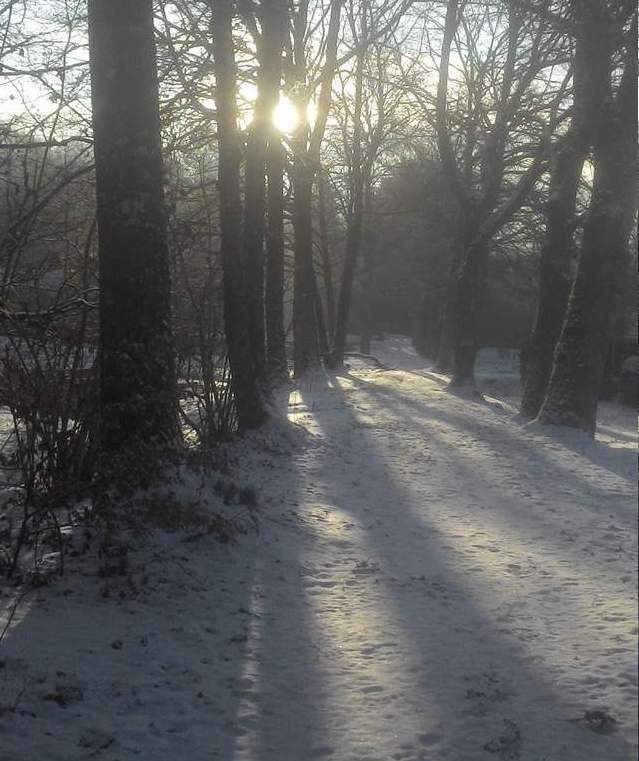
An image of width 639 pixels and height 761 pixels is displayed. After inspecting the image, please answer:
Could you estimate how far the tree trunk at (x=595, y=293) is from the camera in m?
9.05

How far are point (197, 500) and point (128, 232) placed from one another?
200 cm

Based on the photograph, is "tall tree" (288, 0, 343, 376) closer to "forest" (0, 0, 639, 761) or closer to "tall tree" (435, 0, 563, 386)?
"tall tree" (435, 0, 563, 386)

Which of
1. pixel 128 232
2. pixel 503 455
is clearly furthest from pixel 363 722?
pixel 128 232

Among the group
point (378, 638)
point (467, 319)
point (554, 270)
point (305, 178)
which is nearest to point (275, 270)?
point (305, 178)

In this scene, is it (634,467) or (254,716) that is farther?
(254,716)

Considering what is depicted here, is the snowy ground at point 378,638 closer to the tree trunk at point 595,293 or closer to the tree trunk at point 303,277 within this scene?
the tree trunk at point 595,293

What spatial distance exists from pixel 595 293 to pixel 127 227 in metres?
5.37

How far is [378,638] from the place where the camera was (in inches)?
175

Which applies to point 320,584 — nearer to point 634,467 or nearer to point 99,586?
point 99,586

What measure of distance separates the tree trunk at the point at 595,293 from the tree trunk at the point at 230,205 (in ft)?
11.9

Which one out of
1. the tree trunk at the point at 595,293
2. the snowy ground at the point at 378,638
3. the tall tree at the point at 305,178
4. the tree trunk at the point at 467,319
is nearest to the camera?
the snowy ground at the point at 378,638

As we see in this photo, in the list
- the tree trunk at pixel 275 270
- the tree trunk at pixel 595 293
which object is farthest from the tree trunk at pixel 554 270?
the tree trunk at pixel 275 270

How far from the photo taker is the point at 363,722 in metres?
3.68

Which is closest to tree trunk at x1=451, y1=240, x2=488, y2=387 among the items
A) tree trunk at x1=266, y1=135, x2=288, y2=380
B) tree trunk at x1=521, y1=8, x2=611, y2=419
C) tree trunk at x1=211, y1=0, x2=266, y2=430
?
tree trunk at x1=266, y1=135, x2=288, y2=380
